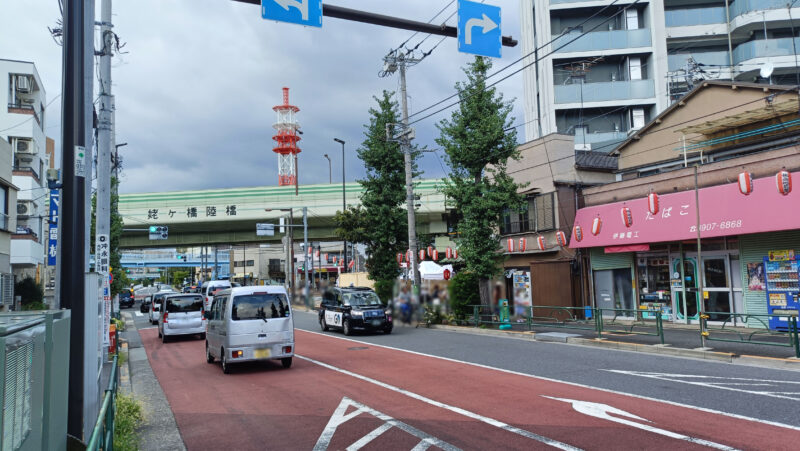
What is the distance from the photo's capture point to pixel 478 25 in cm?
938

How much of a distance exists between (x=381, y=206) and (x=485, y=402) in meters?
16.4

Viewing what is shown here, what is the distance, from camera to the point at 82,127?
638cm

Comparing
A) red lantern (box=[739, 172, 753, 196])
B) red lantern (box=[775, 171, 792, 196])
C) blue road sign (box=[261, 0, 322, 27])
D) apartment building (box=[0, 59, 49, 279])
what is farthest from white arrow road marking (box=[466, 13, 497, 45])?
apartment building (box=[0, 59, 49, 279])

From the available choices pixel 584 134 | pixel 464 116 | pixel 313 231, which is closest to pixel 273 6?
pixel 464 116

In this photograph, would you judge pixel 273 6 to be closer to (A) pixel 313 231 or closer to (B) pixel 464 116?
(B) pixel 464 116

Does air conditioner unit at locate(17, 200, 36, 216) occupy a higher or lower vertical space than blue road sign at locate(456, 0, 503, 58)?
higher

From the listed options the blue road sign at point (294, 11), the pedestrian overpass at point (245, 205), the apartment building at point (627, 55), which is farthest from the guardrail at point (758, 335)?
the pedestrian overpass at point (245, 205)

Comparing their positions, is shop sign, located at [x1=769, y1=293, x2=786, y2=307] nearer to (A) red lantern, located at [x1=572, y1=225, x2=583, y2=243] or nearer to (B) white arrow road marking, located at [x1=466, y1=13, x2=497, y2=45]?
(A) red lantern, located at [x1=572, y1=225, x2=583, y2=243]

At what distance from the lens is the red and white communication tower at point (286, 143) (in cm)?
9162

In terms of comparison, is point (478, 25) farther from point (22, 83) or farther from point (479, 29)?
point (22, 83)

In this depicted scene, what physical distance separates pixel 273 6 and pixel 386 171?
15.8m

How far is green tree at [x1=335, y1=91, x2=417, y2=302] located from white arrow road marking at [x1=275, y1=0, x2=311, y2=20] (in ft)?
36.8

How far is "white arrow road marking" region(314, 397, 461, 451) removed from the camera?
7801mm

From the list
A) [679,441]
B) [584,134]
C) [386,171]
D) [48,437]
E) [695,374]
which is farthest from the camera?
[584,134]
